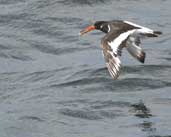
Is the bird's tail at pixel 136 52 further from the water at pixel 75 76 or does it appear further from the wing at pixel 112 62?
the wing at pixel 112 62

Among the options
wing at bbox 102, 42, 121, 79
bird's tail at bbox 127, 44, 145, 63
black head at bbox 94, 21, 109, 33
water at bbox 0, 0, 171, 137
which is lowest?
water at bbox 0, 0, 171, 137

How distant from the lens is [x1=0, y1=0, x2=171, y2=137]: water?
1159 cm

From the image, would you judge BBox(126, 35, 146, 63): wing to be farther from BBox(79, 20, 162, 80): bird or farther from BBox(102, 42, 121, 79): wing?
BBox(102, 42, 121, 79): wing

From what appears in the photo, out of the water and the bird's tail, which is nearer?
the water

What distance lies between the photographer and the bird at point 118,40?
11.5 m

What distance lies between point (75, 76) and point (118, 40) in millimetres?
2277

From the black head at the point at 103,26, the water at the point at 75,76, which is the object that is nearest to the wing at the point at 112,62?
the water at the point at 75,76

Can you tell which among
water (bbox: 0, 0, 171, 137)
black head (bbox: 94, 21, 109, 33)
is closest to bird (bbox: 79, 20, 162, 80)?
black head (bbox: 94, 21, 109, 33)

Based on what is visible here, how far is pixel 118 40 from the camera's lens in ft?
39.9

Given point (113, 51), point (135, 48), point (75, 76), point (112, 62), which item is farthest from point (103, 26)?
point (112, 62)

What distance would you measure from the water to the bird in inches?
25.3

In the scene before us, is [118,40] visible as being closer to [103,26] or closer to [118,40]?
[118,40]

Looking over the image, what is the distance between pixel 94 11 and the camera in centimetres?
1762

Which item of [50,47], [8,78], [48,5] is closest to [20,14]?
[48,5]
